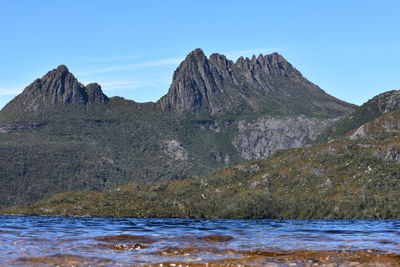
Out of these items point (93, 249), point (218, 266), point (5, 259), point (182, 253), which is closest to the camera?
point (218, 266)

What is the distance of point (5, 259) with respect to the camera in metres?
39.6

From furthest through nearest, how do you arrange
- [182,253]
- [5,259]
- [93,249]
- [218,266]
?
[93,249] → [182,253] → [5,259] → [218,266]

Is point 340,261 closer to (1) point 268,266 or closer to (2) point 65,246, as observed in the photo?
(1) point 268,266

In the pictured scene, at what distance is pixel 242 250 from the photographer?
46.0 meters

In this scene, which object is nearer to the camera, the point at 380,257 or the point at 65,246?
the point at 380,257

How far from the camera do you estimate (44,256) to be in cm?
4172

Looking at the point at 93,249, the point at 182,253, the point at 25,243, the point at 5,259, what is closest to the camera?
the point at 5,259

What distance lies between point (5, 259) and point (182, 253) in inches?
562

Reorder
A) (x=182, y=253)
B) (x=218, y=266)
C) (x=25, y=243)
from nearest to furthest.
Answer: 1. (x=218, y=266)
2. (x=182, y=253)
3. (x=25, y=243)

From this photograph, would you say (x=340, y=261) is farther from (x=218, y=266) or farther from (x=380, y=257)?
(x=218, y=266)

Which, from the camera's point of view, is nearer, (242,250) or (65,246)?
(242,250)

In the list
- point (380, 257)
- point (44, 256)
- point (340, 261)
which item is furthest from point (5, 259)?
point (380, 257)

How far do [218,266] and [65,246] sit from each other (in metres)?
20.0

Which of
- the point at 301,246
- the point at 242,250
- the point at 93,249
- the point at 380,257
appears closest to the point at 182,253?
the point at 242,250
